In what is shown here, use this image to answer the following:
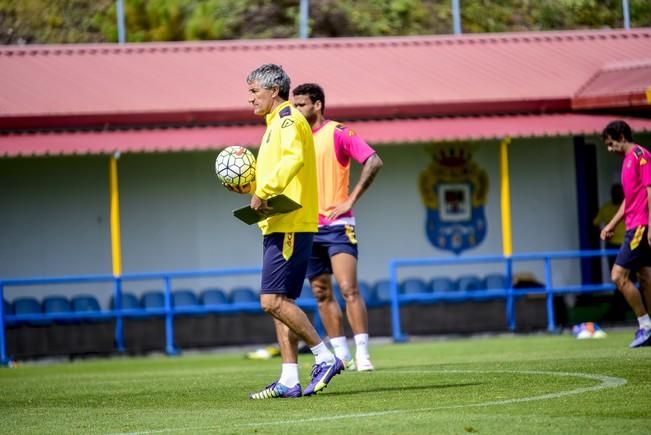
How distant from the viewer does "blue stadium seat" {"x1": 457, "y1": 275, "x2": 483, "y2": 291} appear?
22.7m

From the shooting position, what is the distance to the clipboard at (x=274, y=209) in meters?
8.78

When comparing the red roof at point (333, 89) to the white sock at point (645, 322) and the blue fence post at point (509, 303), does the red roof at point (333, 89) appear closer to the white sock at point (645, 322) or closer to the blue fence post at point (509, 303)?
the blue fence post at point (509, 303)

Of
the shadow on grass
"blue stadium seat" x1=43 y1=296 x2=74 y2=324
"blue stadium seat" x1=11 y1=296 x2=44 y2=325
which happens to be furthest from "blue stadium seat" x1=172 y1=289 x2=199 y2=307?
the shadow on grass

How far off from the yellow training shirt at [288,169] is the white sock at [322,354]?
2.39 feet

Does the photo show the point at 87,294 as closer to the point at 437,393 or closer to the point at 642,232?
the point at 642,232

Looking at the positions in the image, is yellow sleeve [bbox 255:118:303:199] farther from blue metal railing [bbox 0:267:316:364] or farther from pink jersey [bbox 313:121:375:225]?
blue metal railing [bbox 0:267:316:364]

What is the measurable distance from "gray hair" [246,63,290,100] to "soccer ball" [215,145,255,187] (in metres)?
0.45

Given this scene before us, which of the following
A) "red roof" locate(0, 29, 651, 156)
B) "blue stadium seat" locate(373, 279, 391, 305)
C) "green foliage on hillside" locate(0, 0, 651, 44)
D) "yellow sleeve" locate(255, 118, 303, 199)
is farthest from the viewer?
"green foliage on hillside" locate(0, 0, 651, 44)

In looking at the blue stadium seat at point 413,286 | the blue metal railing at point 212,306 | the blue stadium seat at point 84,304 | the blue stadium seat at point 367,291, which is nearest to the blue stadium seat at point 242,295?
the blue metal railing at point 212,306

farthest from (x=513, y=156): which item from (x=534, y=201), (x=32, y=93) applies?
(x=32, y=93)

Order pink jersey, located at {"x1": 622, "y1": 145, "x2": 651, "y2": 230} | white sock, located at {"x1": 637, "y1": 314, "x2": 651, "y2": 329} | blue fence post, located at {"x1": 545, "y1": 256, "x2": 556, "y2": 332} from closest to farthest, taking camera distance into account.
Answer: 1. pink jersey, located at {"x1": 622, "y1": 145, "x2": 651, "y2": 230}
2. white sock, located at {"x1": 637, "y1": 314, "x2": 651, "y2": 329}
3. blue fence post, located at {"x1": 545, "y1": 256, "x2": 556, "y2": 332}

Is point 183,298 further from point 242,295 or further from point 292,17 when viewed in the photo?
point 292,17

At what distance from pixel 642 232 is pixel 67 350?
962 cm

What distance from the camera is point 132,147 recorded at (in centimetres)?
1998
